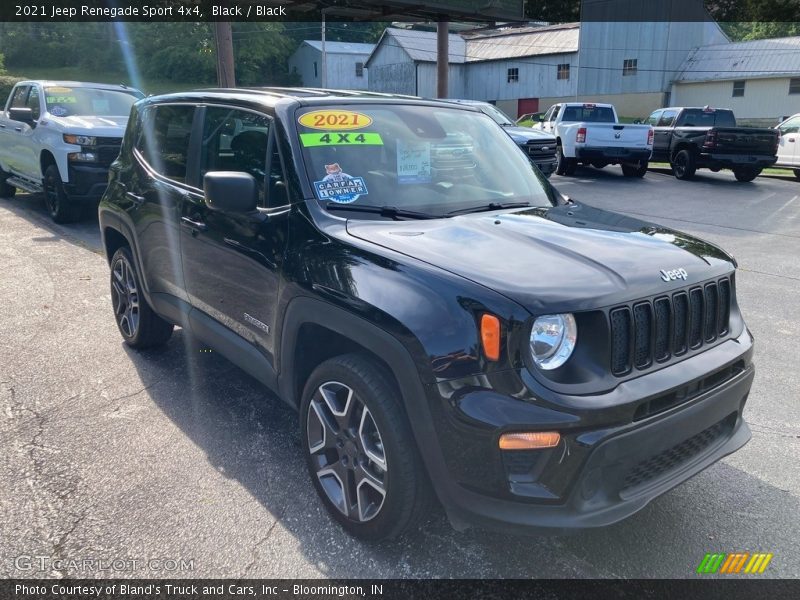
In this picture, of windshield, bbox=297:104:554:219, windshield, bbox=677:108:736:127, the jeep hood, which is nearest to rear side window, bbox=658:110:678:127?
windshield, bbox=677:108:736:127

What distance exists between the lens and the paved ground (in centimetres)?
278

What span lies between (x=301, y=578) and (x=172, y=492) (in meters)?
0.95

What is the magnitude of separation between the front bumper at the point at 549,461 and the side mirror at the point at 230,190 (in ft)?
4.67

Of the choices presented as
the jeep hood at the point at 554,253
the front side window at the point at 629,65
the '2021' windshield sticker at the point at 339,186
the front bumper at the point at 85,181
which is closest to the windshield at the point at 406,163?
the '2021' windshield sticker at the point at 339,186

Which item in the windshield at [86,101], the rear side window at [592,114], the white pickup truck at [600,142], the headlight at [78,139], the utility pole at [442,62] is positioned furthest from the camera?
the utility pole at [442,62]

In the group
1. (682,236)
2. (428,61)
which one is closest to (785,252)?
(682,236)

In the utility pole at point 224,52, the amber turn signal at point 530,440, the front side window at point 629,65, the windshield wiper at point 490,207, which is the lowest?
the amber turn signal at point 530,440

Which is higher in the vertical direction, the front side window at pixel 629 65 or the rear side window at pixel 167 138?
the front side window at pixel 629 65

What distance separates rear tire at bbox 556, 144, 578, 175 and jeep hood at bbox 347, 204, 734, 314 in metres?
14.8

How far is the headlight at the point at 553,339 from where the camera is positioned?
2342 mm

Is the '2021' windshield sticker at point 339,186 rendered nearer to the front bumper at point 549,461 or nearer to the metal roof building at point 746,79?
the front bumper at point 549,461

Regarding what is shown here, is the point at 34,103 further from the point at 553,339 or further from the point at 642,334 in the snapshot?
the point at 642,334

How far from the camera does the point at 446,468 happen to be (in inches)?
94.3

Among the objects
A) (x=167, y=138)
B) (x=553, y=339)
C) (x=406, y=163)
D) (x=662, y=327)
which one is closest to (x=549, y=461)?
(x=553, y=339)
